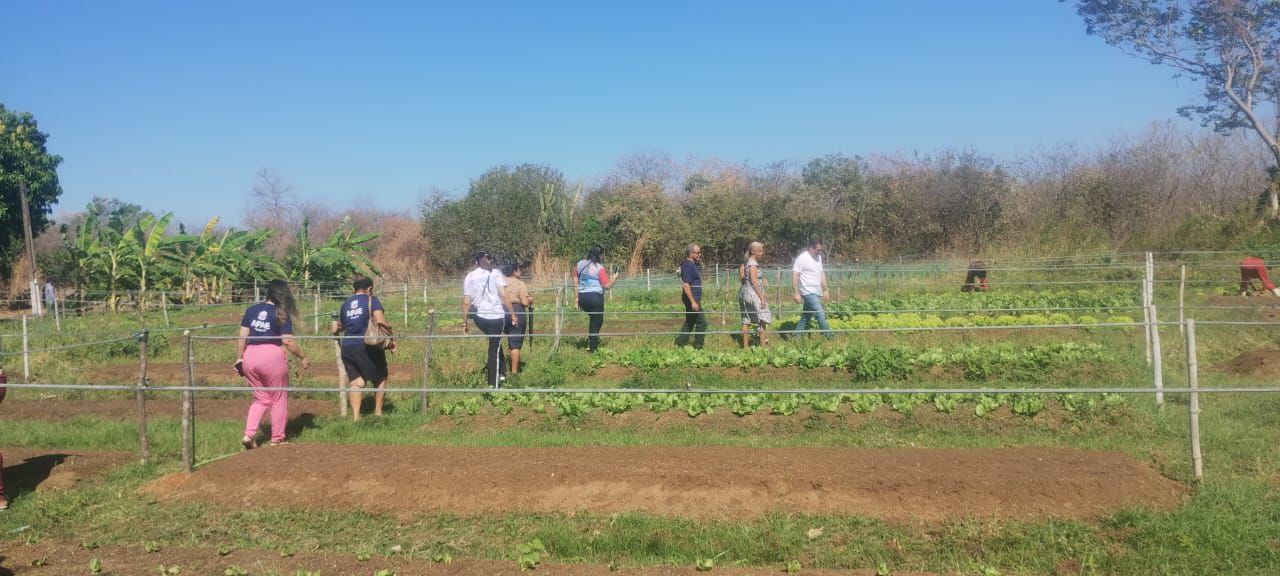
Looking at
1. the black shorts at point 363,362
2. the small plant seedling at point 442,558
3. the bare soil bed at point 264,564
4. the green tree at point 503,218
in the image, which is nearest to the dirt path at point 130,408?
the black shorts at point 363,362

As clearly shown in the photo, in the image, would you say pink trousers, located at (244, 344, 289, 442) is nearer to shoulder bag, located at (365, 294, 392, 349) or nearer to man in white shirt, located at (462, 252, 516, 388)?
shoulder bag, located at (365, 294, 392, 349)

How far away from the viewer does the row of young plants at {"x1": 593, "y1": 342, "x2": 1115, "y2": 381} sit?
10.8m

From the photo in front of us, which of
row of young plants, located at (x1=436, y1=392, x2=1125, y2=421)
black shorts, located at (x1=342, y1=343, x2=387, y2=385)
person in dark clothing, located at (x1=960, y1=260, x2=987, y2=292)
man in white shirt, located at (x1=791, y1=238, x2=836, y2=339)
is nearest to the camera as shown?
row of young plants, located at (x1=436, y1=392, x2=1125, y2=421)

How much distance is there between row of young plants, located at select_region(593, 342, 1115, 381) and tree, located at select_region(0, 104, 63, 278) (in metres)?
33.7

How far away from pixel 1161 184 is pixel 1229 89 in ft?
21.2

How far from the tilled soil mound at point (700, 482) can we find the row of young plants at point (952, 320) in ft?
26.9

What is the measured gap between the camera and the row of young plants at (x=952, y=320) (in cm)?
1530

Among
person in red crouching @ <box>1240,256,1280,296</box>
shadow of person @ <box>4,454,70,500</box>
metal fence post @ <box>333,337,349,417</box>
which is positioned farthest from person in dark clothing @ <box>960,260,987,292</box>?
shadow of person @ <box>4,454,70,500</box>

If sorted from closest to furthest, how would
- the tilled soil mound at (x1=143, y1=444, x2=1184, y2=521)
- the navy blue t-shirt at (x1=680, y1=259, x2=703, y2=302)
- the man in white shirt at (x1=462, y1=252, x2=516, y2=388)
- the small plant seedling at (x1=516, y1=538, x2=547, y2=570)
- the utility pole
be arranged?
the small plant seedling at (x1=516, y1=538, x2=547, y2=570)
the tilled soil mound at (x1=143, y1=444, x2=1184, y2=521)
the man in white shirt at (x1=462, y1=252, x2=516, y2=388)
the navy blue t-shirt at (x1=680, y1=259, x2=703, y2=302)
the utility pole

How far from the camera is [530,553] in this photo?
566 cm

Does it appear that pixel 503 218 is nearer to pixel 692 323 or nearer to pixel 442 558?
pixel 692 323

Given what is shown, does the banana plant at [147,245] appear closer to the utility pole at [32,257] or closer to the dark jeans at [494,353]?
the utility pole at [32,257]

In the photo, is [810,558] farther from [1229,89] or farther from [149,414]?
[1229,89]

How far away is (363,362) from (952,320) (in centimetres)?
1126
